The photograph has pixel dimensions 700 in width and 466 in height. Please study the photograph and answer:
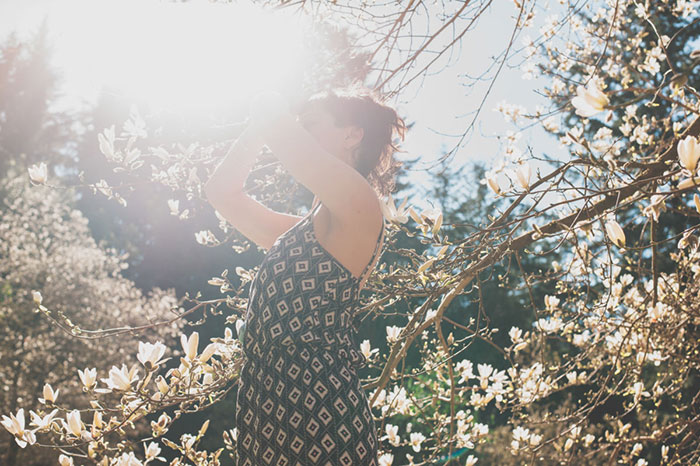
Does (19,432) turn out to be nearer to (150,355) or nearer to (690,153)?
(150,355)

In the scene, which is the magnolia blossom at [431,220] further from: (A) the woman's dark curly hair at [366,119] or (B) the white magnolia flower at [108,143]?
(B) the white magnolia flower at [108,143]

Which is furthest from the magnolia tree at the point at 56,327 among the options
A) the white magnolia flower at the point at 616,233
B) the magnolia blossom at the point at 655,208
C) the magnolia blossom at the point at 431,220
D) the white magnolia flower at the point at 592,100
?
the white magnolia flower at the point at 592,100

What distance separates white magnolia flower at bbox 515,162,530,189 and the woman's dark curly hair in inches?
12.3

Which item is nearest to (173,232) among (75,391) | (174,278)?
(174,278)

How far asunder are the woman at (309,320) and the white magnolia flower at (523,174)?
1.23 ft

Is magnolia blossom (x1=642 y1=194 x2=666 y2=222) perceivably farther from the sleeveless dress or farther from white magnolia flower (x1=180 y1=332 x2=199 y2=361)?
white magnolia flower (x1=180 y1=332 x2=199 y2=361)

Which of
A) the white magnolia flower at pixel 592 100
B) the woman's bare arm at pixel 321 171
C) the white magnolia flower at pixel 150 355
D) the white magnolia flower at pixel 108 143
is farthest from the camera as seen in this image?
the white magnolia flower at pixel 108 143

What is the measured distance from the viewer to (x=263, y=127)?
0.99m

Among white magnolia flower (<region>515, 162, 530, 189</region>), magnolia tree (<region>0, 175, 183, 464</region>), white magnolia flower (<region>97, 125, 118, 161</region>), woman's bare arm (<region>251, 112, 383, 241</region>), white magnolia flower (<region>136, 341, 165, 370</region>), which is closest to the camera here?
woman's bare arm (<region>251, 112, 383, 241</region>)

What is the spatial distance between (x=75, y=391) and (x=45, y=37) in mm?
16810

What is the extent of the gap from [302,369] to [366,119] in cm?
58

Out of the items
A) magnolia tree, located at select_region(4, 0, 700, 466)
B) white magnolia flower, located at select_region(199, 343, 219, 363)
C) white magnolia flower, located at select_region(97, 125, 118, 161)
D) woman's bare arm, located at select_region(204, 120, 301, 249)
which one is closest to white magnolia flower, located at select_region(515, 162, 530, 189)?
magnolia tree, located at select_region(4, 0, 700, 466)

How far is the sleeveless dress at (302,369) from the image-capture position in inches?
38.7

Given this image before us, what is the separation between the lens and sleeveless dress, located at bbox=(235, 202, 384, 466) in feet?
3.22
